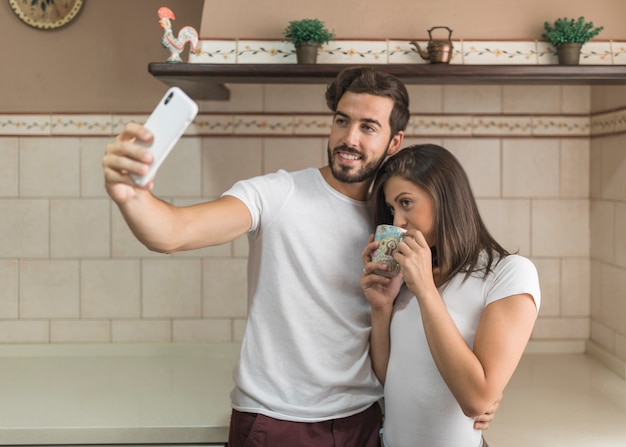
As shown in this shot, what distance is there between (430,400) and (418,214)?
35cm

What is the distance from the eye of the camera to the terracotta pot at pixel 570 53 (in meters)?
1.86

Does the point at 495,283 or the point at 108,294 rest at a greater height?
the point at 495,283

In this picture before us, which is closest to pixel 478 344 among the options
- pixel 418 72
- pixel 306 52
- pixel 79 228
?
pixel 418 72

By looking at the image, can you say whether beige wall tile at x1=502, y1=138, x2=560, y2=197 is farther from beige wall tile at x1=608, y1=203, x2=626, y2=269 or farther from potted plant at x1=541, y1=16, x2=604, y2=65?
potted plant at x1=541, y1=16, x2=604, y2=65

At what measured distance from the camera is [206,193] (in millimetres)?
2305

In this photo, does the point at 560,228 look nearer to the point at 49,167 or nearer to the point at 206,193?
the point at 206,193

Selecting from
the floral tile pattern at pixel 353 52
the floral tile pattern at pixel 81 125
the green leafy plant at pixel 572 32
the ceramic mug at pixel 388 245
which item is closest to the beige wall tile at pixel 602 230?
the green leafy plant at pixel 572 32

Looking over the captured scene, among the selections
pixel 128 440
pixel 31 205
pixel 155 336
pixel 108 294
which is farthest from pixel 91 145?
pixel 128 440

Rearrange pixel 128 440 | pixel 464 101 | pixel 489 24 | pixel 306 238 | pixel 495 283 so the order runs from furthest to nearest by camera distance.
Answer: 1. pixel 464 101
2. pixel 489 24
3. pixel 128 440
4. pixel 306 238
5. pixel 495 283

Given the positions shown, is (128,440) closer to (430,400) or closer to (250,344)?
(250,344)

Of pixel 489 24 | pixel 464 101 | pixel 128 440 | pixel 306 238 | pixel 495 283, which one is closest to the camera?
pixel 495 283

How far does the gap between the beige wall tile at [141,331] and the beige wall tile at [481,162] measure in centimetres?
111

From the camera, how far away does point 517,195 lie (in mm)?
2320

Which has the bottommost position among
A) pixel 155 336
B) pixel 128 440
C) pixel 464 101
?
pixel 128 440
